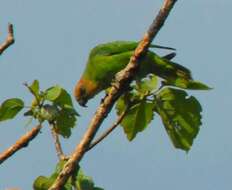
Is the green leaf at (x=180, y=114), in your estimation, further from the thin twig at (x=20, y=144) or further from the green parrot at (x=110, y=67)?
the thin twig at (x=20, y=144)

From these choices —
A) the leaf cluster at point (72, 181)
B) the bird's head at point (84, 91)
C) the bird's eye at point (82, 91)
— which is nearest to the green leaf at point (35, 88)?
the leaf cluster at point (72, 181)

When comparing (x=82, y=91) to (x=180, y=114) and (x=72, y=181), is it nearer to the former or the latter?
(x=180, y=114)

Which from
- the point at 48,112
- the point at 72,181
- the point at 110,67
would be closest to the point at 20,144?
the point at 72,181

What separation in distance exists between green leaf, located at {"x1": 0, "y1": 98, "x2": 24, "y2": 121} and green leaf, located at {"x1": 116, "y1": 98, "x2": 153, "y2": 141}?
0.69 metres

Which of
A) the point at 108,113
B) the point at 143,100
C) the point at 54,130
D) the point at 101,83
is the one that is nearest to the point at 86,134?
the point at 108,113

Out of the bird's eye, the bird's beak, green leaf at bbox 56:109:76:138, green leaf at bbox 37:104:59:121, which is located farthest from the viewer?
the bird's beak

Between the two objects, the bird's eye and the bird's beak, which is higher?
the bird's eye

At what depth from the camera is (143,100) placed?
4855mm

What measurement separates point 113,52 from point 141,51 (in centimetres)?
293

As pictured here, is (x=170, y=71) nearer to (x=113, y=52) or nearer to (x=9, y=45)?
(x=113, y=52)

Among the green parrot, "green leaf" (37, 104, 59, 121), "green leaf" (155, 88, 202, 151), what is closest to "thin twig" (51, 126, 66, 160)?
"green leaf" (37, 104, 59, 121)

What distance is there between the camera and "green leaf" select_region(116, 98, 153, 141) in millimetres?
4828

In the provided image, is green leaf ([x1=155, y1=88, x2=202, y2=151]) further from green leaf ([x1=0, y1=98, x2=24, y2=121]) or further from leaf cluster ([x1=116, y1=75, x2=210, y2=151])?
green leaf ([x1=0, y1=98, x2=24, y2=121])

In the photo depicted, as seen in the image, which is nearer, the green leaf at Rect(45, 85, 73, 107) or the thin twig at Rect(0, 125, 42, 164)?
the thin twig at Rect(0, 125, 42, 164)
